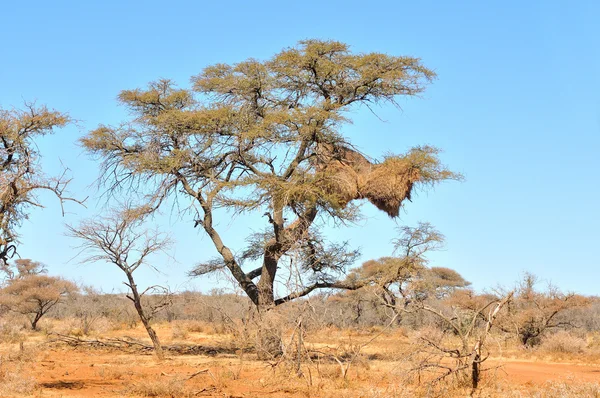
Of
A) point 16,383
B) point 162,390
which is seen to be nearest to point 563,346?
point 162,390

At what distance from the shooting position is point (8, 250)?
12.1 m

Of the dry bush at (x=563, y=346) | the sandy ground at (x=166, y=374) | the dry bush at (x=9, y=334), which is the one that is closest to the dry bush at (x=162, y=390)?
the sandy ground at (x=166, y=374)

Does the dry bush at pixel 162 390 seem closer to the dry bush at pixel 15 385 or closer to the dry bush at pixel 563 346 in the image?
the dry bush at pixel 15 385

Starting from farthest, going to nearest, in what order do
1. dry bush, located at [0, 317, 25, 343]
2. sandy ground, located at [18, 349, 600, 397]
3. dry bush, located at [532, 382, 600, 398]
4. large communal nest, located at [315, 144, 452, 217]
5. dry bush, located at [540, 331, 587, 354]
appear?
dry bush, located at [0, 317, 25, 343] → dry bush, located at [540, 331, 587, 354] → large communal nest, located at [315, 144, 452, 217] → sandy ground, located at [18, 349, 600, 397] → dry bush, located at [532, 382, 600, 398]

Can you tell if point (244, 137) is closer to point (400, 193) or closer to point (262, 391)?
point (400, 193)

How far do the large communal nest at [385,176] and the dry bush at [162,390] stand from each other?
28.7 feet

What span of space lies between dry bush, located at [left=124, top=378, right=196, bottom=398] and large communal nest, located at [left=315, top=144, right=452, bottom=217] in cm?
875

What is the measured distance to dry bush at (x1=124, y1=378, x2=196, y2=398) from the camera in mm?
11031

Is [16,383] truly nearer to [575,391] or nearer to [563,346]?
[575,391]

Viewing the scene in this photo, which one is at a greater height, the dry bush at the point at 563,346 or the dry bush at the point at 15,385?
the dry bush at the point at 563,346

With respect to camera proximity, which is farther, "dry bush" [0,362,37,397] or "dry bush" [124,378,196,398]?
"dry bush" [124,378,196,398]

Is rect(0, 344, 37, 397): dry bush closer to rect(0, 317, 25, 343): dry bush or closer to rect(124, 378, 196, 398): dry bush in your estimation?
rect(124, 378, 196, 398): dry bush

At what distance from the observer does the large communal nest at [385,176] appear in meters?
19.2

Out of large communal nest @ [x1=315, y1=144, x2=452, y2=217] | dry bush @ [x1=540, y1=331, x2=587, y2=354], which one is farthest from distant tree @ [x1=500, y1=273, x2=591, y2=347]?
large communal nest @ [x1=315, y1=144, x2=452, y2=217]
